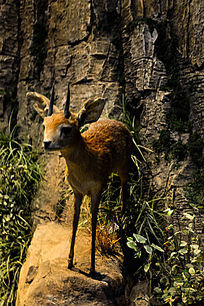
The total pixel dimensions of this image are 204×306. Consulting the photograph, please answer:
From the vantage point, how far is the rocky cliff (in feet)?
11.7

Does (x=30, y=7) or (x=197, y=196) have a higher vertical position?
(x=30, y=7)

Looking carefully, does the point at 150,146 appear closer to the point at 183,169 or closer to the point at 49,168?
the point at 183,169

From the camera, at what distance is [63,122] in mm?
2271

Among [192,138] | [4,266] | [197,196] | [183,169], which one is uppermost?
[192,138]

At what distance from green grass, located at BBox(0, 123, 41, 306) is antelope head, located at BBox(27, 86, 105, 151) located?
5.98 ft

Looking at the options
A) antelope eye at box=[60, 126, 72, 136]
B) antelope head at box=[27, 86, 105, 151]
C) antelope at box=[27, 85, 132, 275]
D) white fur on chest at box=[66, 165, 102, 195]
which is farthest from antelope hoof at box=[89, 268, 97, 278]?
antelope eye at box=[60, 126, 72, 136]

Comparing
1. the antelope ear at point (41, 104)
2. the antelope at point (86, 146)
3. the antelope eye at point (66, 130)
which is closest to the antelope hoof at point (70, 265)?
the antelope at point (86, 146)

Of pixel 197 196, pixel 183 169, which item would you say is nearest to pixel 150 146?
pixel 183 169

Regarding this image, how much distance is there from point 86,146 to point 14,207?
6.39 feet

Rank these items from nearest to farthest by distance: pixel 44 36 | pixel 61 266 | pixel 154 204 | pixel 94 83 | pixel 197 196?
pixel 61 266 → pixel 197 196 → pixel 154 204 → pixel 94 83 → pixel 44 36

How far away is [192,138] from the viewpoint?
11.6ft

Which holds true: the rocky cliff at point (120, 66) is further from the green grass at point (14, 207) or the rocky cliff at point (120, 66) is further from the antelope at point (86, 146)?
the antelope at point (86, 146)

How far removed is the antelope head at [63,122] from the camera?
7.25 feet

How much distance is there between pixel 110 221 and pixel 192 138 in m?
1.32
